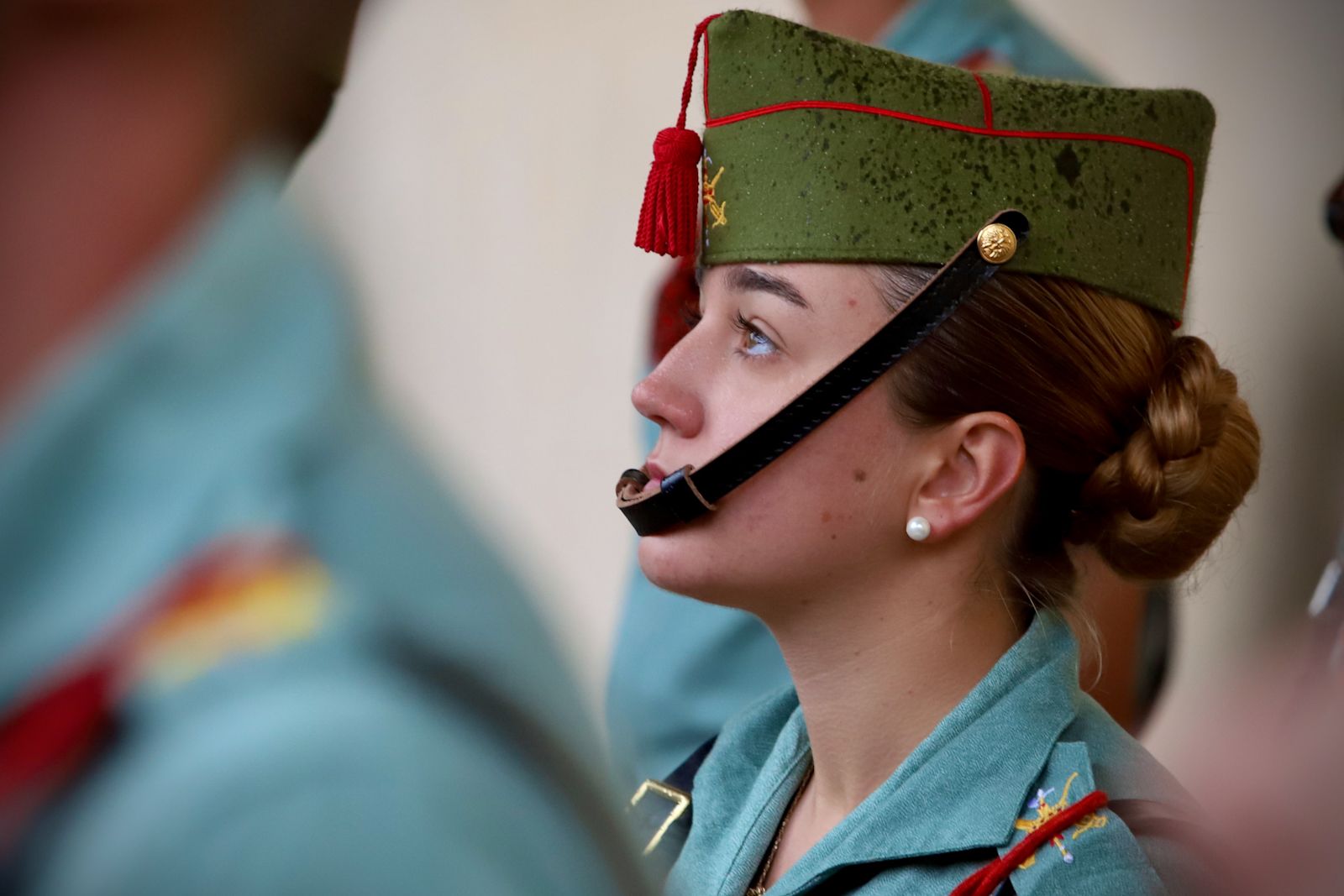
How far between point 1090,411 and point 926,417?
0.16 meters

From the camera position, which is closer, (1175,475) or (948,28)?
(1175,475)

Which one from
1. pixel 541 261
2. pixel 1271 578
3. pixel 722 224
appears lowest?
pixel 1271 578

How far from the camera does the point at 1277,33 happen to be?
8.42 ft

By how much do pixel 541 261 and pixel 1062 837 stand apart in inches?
75.8

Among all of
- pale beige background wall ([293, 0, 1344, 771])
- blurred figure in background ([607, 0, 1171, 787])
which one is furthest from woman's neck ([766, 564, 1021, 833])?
pale beige background wall ([293, 0, 1344, 771])

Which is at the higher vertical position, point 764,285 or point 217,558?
point 764,285

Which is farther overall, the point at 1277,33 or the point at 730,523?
the point at 1277,33

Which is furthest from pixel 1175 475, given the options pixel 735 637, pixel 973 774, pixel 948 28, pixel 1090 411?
pixel 948 28

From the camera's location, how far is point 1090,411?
1.42 meters

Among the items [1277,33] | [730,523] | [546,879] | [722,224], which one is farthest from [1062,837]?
[1277,33]

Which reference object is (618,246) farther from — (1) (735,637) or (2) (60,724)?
(2) (60,724)

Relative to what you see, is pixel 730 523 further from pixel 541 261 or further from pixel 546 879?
pixel 541 261

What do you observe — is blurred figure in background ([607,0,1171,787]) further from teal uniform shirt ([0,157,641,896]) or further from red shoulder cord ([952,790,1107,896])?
teal uniform shirt ([0,157,641,896])

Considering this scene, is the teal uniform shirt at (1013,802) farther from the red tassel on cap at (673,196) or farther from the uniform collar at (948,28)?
the uniform collar at (948,28)
